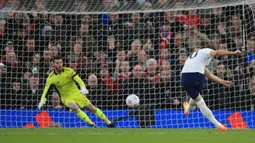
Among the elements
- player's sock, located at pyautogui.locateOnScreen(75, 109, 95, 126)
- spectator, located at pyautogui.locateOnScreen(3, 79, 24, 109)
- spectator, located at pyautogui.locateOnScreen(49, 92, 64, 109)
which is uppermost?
spectator, located at pyautogui.locateOnScreen(3, 79, 24, 109)

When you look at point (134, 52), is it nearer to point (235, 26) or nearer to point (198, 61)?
point (235, 26)

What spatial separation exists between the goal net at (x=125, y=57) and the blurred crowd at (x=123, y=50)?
0.03m

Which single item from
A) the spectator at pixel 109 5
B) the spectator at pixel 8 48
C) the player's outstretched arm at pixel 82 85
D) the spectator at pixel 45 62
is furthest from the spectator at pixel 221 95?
the spectator at pixel 8 48

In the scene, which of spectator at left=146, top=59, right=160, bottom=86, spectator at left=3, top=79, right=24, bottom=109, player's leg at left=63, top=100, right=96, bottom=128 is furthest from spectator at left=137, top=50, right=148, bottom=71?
spectator at left=3, top=79, right=24, bottom=109

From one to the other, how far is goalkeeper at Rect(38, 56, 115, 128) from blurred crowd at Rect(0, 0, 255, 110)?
40.4 inches

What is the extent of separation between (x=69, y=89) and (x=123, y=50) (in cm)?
216

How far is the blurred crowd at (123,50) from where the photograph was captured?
15.3 metres

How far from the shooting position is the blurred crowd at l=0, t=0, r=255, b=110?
604 inches

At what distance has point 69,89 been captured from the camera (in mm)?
15195

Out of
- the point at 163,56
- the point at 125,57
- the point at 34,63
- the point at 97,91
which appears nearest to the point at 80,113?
the point at 97,91

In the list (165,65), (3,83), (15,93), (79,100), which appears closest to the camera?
(79,100)

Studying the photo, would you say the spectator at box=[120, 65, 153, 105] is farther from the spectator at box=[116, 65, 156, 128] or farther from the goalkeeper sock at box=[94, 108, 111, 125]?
the goalkeeper sock at box=[94, 108, 111, 125]

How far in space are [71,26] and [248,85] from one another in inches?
208

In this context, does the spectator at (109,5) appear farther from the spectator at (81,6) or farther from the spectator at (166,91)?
the spectator at (166,91)
